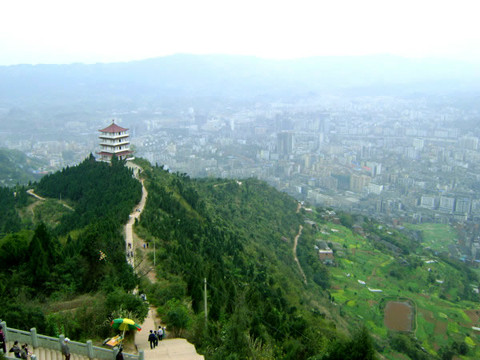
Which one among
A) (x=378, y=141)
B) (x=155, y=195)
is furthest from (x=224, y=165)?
(x=155, y=195)

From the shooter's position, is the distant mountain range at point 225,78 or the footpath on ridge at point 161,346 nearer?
the footpath on ridge at point 161,346

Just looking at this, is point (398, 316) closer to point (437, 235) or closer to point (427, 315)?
point (427, 315)

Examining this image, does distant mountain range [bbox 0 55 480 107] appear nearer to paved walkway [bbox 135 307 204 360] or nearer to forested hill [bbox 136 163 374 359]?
forested hill [bbox 136 163 374 359]

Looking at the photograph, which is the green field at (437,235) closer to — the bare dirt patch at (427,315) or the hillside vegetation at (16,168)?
the bare dirt patch at (427,315)

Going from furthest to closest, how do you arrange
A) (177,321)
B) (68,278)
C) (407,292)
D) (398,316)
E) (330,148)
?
(330,148)
(407,292)
(398,316)
(68,278)
(177,321)

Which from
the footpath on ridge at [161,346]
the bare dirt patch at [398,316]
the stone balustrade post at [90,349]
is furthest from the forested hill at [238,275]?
the bare dirt patch at [398,316]

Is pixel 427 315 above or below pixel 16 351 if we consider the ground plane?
below

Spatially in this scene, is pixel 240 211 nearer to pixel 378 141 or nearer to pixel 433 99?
pixel 378 141

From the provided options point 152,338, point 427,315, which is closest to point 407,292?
point 427,315
